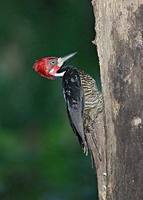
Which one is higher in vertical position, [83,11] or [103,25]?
[103,25]

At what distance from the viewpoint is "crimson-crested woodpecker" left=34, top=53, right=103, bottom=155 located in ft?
26.5

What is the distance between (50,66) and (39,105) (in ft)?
2.73

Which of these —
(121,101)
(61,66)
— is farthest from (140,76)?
(61,66)

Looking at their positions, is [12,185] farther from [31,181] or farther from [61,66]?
[61,66]

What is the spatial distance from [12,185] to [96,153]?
1629 millimetres

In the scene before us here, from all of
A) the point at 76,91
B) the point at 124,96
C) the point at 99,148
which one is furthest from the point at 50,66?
the point at 124,96

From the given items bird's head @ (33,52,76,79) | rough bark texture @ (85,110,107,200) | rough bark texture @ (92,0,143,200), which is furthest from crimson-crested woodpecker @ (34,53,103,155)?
rough bark texture @ (92,0,143,200)

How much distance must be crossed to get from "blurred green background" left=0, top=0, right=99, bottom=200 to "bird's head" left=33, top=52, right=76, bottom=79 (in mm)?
426

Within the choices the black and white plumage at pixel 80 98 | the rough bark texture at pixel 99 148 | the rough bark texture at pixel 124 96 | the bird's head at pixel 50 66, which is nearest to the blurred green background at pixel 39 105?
the bird's head at pixel 50 66

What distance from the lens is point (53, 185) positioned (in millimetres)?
8977

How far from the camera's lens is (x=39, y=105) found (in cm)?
947

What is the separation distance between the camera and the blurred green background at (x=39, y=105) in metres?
8.95

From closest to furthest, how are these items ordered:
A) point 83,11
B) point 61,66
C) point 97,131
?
point 97,131
point 61,66
point 83,11

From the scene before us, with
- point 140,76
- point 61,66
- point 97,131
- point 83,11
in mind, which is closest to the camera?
point 140,76
